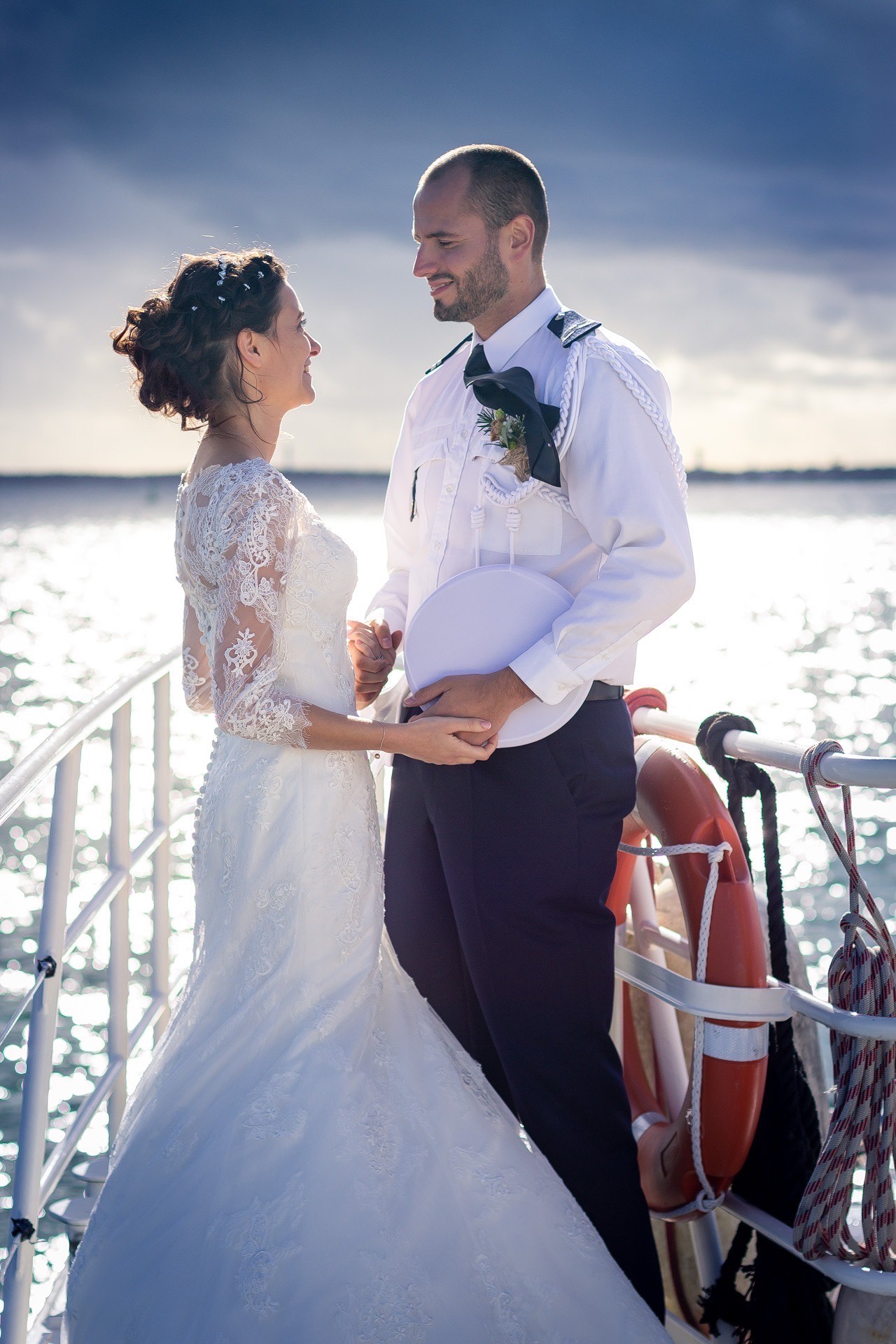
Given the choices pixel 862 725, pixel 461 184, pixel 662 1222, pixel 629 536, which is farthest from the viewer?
pixel 862 725

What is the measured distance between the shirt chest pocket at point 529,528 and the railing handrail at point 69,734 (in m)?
0.64

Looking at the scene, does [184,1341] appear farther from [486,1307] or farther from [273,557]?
[273,557]

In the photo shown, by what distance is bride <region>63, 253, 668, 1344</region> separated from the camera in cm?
147

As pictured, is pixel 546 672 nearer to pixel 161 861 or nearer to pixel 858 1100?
pixel 858 1100

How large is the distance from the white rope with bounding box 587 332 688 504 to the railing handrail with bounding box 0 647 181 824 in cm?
92

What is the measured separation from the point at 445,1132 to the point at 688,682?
21.5m

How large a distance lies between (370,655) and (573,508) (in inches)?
19.4

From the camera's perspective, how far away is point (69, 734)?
5.53 feet

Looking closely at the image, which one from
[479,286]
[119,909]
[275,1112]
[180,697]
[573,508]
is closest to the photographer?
[275,1112]

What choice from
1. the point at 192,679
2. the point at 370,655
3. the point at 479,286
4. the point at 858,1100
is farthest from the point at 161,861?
the point at 858,1100

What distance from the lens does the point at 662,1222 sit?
7.95ft

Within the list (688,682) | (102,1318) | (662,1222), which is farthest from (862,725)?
(102,1318)

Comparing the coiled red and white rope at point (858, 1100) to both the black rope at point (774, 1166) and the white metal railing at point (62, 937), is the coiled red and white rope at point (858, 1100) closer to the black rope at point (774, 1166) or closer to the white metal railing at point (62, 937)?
the black rope at point (774, 1166)

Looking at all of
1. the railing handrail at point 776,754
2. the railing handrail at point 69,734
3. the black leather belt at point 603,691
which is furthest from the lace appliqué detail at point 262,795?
the railing handrail at point 776,754
